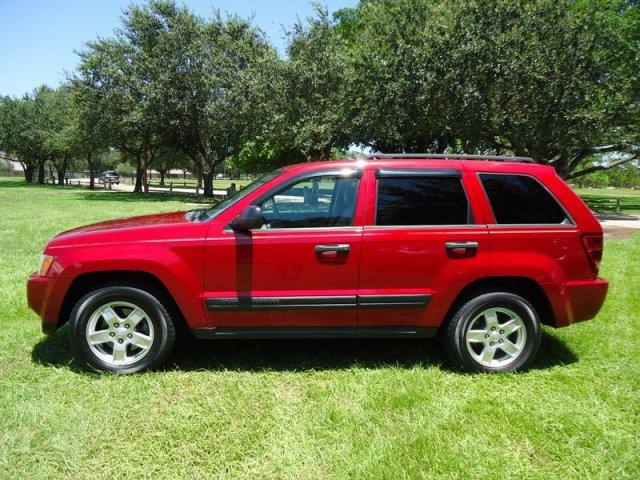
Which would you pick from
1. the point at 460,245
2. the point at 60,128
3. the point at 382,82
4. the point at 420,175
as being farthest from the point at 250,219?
the point at 60,128

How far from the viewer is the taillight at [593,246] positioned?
3.84m

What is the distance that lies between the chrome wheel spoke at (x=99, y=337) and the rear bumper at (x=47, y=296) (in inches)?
13.4

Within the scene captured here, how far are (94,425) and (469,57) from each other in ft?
57.6

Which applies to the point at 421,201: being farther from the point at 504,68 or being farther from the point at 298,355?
the point at 504,68

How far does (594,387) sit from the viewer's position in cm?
367

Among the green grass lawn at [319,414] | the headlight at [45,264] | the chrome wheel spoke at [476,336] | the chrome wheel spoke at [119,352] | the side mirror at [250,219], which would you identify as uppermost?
the side mirror at [250,219]

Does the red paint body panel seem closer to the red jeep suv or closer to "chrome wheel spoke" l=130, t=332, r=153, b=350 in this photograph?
the red jeep suv

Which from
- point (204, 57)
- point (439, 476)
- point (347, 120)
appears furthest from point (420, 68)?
point (439, 476)

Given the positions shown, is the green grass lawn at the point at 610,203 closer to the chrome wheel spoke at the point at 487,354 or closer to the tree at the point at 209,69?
the tree at the point at 209,69

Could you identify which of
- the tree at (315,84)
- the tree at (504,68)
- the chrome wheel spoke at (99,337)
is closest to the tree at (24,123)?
the tree at (315,84)

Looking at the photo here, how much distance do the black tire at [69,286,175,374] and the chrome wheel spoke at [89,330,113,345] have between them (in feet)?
0.15

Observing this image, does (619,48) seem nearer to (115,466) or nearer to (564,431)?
(564,431)

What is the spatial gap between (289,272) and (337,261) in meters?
0.40

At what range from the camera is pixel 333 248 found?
3.64 m
